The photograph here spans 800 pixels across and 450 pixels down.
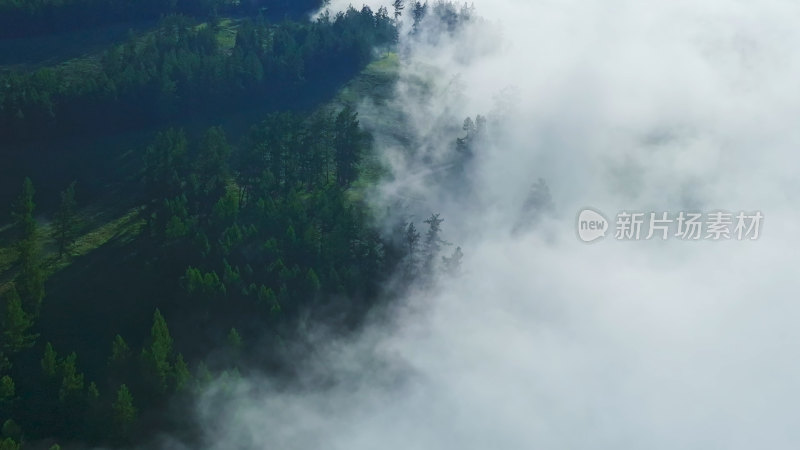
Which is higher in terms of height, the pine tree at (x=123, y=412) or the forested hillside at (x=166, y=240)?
the forested hillside at (x=166, y=240)

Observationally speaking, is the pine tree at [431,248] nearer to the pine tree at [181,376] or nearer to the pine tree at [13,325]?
the pine tree at [181,376]

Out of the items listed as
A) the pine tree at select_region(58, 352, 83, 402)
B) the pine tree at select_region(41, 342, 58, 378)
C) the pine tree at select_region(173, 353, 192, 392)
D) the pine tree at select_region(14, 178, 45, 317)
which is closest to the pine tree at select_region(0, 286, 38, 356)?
the pine tree at select_region(14, 178, 45, 317)

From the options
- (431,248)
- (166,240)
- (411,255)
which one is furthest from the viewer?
(166,240)

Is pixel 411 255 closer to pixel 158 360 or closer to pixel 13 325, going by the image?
pixel 158 360

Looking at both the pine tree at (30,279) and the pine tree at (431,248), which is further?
the pine tree at (431,248)

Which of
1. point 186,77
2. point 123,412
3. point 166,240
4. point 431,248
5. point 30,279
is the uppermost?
point 186,77

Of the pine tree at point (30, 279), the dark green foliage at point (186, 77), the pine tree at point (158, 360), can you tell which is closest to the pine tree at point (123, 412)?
the pine tree at point (158, 360)

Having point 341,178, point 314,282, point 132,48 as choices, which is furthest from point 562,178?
point 132,48

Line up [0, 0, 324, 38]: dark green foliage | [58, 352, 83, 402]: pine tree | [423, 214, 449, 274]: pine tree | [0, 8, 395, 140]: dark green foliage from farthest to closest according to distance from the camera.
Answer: [0, 0, 324, 38]: dark green foliage, [0, 8, 395, 140]: dark green foliage, [423, 214, 449, 274]: pine tree, [58, 352, 83, 402]: pine tree

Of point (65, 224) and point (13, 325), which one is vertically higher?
point (65, 224)

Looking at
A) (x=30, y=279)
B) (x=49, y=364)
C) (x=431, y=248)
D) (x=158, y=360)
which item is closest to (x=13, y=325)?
(x=49, y=364)

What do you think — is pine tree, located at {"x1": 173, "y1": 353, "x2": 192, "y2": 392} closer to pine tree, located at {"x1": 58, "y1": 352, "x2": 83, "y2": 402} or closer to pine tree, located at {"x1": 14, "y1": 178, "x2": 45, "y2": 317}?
pine tree, located at {"x1": 58, "y1": 352, "x2": 83, "y2": 402}
